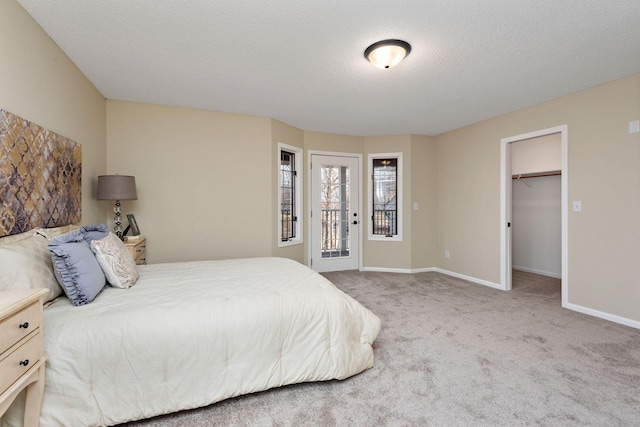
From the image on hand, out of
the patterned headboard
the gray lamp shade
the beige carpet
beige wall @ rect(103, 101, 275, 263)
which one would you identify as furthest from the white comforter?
beige wall @ rect(103, 101, 275, 263)

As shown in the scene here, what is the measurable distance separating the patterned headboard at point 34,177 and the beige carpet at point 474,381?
1458mm

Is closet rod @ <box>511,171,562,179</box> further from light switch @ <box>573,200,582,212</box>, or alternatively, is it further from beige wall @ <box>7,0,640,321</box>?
light switch @ <box>573,200,582,212</box>

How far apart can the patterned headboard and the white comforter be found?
0.63 m

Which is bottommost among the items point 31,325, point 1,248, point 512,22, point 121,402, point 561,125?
point 121,402

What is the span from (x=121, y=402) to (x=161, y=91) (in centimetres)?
290

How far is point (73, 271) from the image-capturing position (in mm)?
1604

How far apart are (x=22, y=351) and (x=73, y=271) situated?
561mm

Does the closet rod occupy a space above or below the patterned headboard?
above

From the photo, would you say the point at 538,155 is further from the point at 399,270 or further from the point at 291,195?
the point at 291,195

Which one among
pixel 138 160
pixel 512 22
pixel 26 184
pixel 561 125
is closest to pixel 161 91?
pixel 138 160

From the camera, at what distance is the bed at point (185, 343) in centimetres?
141

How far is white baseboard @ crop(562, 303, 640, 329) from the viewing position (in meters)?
2.75

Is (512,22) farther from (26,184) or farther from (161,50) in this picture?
(26,184)

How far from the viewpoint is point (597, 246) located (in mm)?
3016
